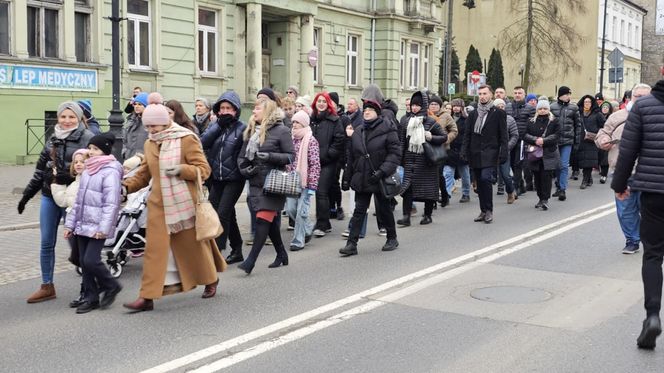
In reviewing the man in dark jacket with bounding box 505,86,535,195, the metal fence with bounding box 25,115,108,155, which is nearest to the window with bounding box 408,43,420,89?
the metal fence with bounding box 25,115,108,155

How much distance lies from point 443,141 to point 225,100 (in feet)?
14.3

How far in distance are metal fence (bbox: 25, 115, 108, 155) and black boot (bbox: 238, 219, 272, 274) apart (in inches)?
553

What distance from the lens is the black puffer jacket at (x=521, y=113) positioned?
16109 mm

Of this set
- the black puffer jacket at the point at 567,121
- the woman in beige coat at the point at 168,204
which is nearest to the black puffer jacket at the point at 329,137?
the woman in beige coat at the point at 168,204

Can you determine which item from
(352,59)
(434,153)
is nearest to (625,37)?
(352,59)

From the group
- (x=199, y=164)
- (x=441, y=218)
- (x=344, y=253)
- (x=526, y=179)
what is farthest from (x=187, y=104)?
(x=199, y=164)

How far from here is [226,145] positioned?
29.6 feet

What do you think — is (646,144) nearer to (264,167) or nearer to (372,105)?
(264,167)

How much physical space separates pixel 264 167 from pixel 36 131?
47.6 feet

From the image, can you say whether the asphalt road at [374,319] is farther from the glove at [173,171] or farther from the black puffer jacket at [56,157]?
the glove at [173,171]

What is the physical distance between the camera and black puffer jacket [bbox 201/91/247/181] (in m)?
8.96

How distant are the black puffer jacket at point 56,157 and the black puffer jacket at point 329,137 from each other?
4204 mm

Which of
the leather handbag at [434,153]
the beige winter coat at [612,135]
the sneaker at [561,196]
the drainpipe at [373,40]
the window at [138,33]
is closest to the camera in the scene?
the beige winter coat at [612,135]

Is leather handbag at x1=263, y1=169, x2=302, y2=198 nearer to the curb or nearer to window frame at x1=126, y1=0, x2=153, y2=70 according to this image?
the curb
